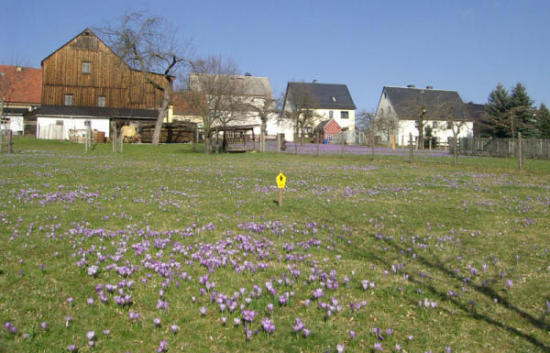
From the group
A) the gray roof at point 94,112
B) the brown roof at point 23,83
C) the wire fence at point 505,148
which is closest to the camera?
the wire fence at point 505,148

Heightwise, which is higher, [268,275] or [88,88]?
[88,88]

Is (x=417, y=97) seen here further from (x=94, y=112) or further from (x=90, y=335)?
(x=90, y=335)

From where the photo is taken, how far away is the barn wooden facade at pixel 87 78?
200 ft

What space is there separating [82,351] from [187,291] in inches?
52.8

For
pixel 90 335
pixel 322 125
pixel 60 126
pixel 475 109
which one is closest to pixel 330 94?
pixel 322 125

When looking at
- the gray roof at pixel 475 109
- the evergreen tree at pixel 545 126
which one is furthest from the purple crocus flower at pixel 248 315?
the gray roof at pixel 475 109

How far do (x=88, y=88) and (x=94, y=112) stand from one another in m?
4.53

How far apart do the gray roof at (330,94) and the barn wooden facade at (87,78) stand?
3611 cm

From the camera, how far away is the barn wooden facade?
200 ft

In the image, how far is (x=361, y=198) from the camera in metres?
11.1

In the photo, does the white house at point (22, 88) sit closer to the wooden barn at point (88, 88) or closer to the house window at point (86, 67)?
the wooden barn at point (88, 88)

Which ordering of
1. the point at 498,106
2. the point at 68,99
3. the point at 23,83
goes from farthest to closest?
the point at 23,83 < the point at 68,99 < the point at 498,106

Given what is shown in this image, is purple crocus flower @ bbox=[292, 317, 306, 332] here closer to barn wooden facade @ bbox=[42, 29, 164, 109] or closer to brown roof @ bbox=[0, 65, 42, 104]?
barn wooden facade @ bbox=[42, 29, 164, 109]

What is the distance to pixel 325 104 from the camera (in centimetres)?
9131
